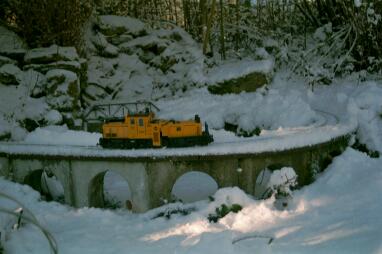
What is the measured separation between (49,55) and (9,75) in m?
1.79

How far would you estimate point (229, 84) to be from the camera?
18078 millimetres

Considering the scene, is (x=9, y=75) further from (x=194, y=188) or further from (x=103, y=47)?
(x=194, y=188)

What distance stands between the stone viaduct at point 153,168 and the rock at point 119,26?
10.9 meters

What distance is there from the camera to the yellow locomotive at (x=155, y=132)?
11.6m

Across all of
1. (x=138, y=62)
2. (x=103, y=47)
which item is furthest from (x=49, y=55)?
(x=138, y=62)

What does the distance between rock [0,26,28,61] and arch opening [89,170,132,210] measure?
705cm

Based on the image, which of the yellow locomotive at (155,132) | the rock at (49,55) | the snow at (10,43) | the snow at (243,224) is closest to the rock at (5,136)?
the snow at (243,224)

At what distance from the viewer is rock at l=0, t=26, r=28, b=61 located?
18266mm

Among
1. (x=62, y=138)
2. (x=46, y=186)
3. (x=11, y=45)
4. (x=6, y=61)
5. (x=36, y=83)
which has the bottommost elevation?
(x=46, y=186)

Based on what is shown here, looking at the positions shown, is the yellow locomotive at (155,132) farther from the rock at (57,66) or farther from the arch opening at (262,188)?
the rock at (57,66)

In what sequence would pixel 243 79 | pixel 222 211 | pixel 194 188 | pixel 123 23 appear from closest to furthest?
pixel 222 211 < pixel 194 188 < pixel 243 79 < pixel 123 23

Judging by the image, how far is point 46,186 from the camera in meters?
14.1

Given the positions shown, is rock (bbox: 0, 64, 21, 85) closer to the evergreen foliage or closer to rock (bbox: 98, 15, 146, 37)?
rock (bbox: 98, 15, 146, 37)

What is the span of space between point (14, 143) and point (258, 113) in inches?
333
